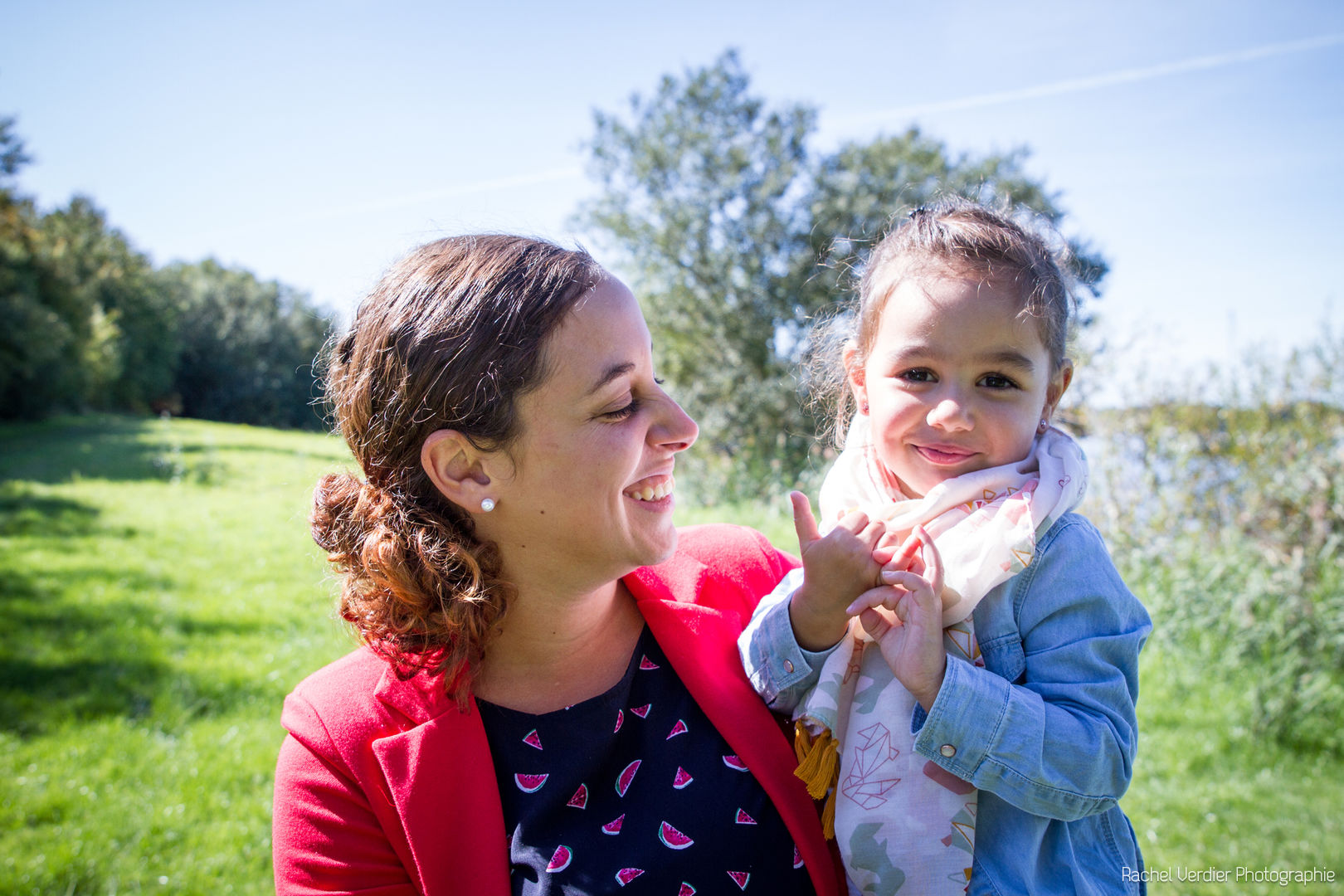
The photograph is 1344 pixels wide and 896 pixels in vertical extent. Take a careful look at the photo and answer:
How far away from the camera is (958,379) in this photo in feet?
5.25

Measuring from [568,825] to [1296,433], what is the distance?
701cm

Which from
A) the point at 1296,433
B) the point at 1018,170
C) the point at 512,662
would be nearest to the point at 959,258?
the point at 512,662

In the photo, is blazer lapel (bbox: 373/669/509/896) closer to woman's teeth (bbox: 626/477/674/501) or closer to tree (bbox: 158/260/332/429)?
woman's teeth (bbox: 626/477/674/501)

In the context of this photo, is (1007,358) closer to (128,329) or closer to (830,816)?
(830,816)

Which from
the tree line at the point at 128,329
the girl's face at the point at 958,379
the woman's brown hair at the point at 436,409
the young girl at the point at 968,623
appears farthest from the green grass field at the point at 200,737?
the tree line at the point at 128,329

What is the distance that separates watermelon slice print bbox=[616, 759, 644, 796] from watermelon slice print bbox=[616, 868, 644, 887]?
151 mm

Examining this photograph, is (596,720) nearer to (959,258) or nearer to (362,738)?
(362,738)

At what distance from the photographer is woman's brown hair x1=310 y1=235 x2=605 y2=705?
171 centimetres

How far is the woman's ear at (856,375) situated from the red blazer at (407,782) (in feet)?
2.33

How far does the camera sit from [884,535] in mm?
1592

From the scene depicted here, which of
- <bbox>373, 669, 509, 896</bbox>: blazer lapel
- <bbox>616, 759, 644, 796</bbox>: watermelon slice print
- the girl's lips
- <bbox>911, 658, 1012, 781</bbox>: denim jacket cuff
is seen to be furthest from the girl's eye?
<bbox>373, 669, 509, 896</bbox>: blazer lapel

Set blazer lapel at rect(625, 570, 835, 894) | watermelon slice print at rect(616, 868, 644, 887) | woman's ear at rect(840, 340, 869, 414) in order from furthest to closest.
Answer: woman's ear at rect(840, 340, 869, 414) < blazer lapel at rect(625, 570, 835, 894) < watermelon slice print at rect(616, 868, 644, 887)

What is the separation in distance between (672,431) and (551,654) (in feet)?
2.01

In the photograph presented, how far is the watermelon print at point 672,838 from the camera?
5.21 ft
